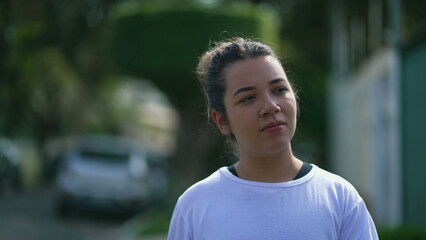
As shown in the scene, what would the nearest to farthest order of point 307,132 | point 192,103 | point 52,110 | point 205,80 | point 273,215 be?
point 273,215 → point 205,80 → point 192,103 → point 307,132 → point 52,110

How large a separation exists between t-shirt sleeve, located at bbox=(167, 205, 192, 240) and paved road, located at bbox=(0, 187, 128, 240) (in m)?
10.8

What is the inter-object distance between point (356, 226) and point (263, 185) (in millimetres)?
320

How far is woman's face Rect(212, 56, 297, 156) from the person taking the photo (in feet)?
9.21

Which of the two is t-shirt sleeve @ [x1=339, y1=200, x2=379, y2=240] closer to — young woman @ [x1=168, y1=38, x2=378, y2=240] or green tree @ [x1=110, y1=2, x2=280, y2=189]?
young woman @ [x1=168, y1=38, x2=378, y2=240]

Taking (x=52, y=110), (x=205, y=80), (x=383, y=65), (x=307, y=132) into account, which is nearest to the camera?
(x=205, y=80)

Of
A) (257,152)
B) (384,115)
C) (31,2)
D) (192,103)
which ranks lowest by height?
(257,152)

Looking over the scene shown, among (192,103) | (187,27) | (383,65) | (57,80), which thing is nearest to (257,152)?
(383,65)

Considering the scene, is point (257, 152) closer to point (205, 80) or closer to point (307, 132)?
point (205, 80)

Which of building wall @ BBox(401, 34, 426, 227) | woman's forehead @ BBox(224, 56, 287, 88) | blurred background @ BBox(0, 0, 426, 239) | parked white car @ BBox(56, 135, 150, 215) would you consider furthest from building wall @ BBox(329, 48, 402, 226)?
woman's forehead @ BBox(224, 56, 287, 88)

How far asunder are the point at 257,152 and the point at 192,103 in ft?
53.0

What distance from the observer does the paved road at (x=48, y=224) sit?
46.6 feet

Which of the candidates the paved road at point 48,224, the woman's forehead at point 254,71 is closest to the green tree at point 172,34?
the paved road at point 48,224

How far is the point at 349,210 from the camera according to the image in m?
2.77

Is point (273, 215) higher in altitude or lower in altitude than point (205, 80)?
lower
